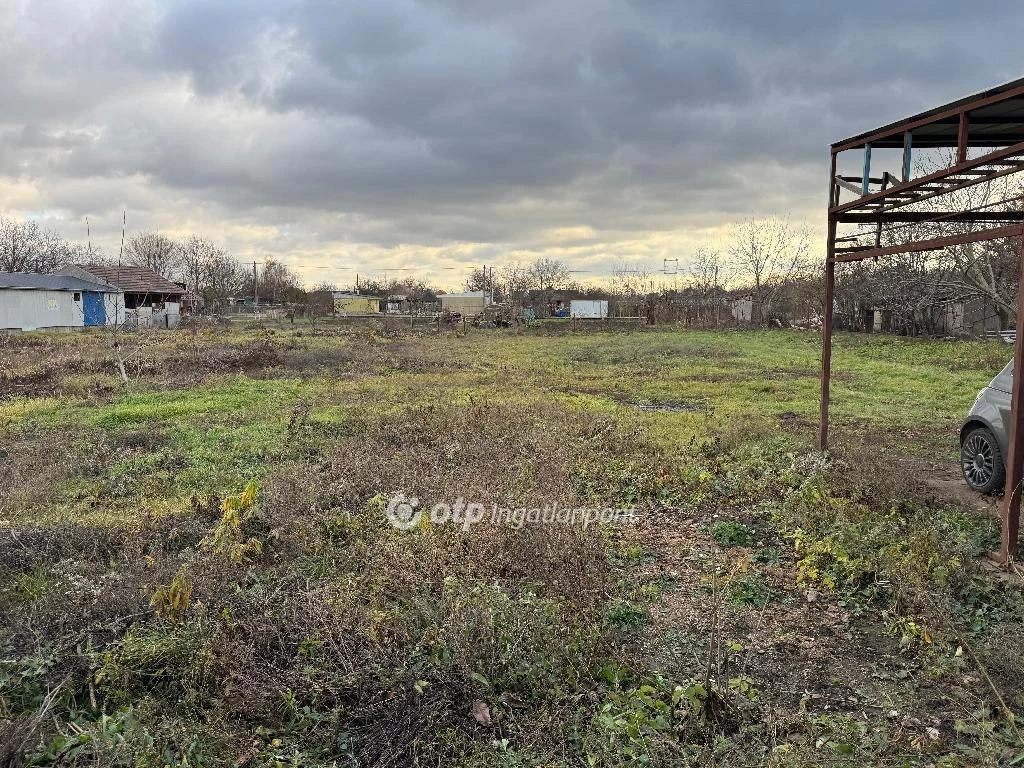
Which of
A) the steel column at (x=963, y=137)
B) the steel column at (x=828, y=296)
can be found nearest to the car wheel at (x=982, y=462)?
A: the steel column at (x=828, y=296)

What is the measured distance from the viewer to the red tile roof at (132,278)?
45.3m

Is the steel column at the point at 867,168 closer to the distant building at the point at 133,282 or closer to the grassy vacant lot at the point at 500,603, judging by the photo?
the grassy vacant lot at the point at 500,603

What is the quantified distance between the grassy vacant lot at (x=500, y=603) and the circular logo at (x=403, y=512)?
15 cm

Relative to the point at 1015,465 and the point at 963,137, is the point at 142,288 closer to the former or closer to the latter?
the point at 963,137

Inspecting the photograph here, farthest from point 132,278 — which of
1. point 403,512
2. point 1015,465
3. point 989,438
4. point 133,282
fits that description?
point 1015,465

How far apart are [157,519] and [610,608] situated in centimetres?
406

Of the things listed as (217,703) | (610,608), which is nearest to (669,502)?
(610,608)

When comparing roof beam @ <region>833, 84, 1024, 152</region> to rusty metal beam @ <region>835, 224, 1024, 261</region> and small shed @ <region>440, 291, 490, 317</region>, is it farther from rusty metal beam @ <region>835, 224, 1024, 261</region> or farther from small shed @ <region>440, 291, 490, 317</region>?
small shed @ <region>440, 291, 490, 317</region>

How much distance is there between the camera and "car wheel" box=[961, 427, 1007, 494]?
6428 millimetres

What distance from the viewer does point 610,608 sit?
14.0ft

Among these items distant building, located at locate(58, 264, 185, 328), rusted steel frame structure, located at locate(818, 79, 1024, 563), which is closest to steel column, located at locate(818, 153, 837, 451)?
rusted steel frame structure, located at locate(818, 79, 1024, 563)

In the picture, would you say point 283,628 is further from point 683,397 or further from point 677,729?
point 683,397

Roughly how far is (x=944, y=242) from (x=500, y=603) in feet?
15.7

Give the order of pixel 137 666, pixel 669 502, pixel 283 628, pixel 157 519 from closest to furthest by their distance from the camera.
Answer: pixel 137 666 < pixel 283 628 < pixel 157 519 < pixel 669 502
